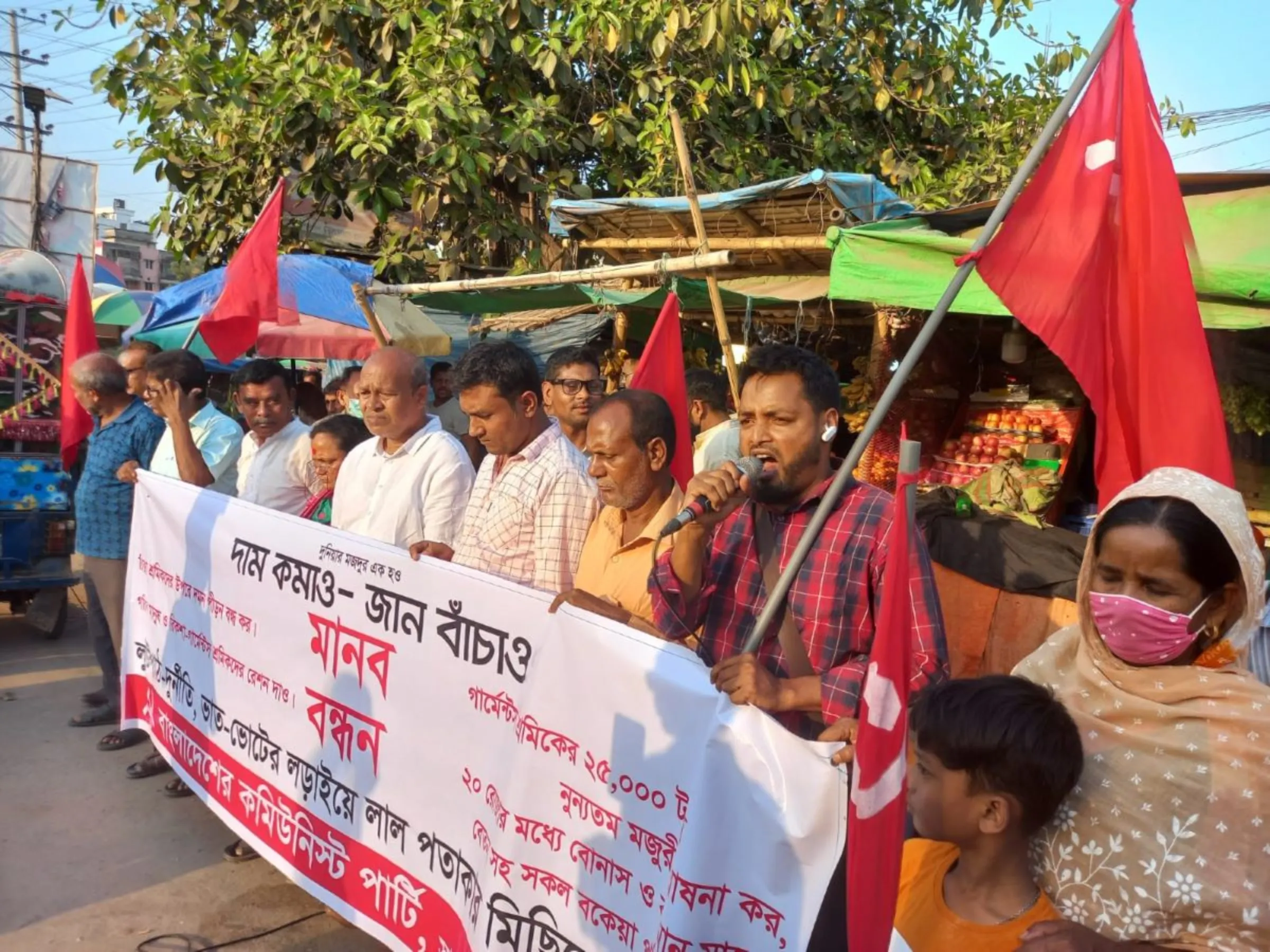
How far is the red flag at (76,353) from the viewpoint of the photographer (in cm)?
535

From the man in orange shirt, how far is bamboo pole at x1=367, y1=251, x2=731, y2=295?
0.57 metres

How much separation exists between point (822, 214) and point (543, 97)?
14.0 feet

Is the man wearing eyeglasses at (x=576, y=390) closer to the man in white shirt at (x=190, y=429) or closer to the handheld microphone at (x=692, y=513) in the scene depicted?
the man in white shirt at (x=190, y=429)

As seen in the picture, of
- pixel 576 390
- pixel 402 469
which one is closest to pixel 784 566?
pixel 402 469

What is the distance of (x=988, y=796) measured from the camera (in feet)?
5.47

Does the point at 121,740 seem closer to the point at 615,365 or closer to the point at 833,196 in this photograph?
the point at 615,365

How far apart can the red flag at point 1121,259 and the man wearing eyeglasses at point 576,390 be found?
238 cm

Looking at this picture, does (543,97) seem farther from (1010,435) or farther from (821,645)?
(821,645)

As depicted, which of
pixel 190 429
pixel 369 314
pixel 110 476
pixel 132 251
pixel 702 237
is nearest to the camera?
pixel 702 237

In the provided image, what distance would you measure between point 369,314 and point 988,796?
4385mm

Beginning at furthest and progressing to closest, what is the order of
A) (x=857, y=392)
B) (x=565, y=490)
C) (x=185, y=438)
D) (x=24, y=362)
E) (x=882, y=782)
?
(x=24, y=362)
(x=857, y=392)
(x=185, y=438)
(x=565, y=490)
(x=882, y=782)

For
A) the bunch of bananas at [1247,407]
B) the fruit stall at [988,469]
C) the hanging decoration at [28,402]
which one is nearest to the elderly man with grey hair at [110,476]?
the hanging decoration at [28,402]

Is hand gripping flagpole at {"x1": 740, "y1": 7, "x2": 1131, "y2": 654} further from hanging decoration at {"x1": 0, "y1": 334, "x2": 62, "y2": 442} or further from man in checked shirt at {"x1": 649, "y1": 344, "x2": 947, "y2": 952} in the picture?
hanging decoration at {"x1": 0, "y1": 334, "x2": 62, "y2": 442}

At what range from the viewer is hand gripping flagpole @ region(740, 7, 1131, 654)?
6.24 ft
